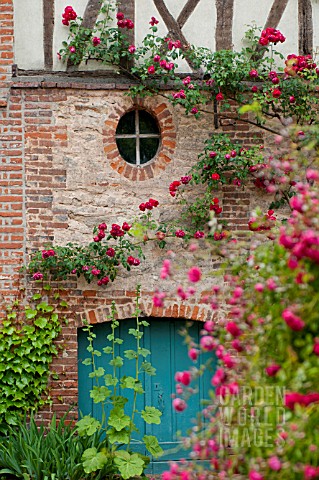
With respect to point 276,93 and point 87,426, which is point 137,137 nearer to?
point 276,93

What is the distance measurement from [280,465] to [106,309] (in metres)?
4.06

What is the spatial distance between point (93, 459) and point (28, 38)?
3.69 m

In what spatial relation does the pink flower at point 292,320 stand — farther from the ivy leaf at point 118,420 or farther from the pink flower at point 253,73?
the pink flower at point 253,73

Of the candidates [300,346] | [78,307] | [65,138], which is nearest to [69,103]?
[65,138]

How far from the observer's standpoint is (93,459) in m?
5.34

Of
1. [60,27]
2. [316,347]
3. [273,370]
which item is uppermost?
[60,27]

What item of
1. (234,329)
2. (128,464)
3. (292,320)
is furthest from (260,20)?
(292,320)

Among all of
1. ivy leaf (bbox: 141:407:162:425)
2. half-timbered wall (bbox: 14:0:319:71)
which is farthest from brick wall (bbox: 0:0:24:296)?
ivy leaf (bbox: 141:407:162:425)

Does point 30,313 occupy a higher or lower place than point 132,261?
lower

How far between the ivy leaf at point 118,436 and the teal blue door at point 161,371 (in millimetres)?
926

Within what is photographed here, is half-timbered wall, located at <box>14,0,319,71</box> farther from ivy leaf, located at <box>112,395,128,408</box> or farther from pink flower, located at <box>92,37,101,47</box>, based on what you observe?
ivy leaf, located at <box>112,395,128,408</box>

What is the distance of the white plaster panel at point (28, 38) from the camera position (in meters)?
6.37

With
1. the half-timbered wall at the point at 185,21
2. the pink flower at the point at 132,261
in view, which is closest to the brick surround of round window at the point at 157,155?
the half-timbered wall at the point at 185,21

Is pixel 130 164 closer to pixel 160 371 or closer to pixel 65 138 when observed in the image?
pixel 65 138
